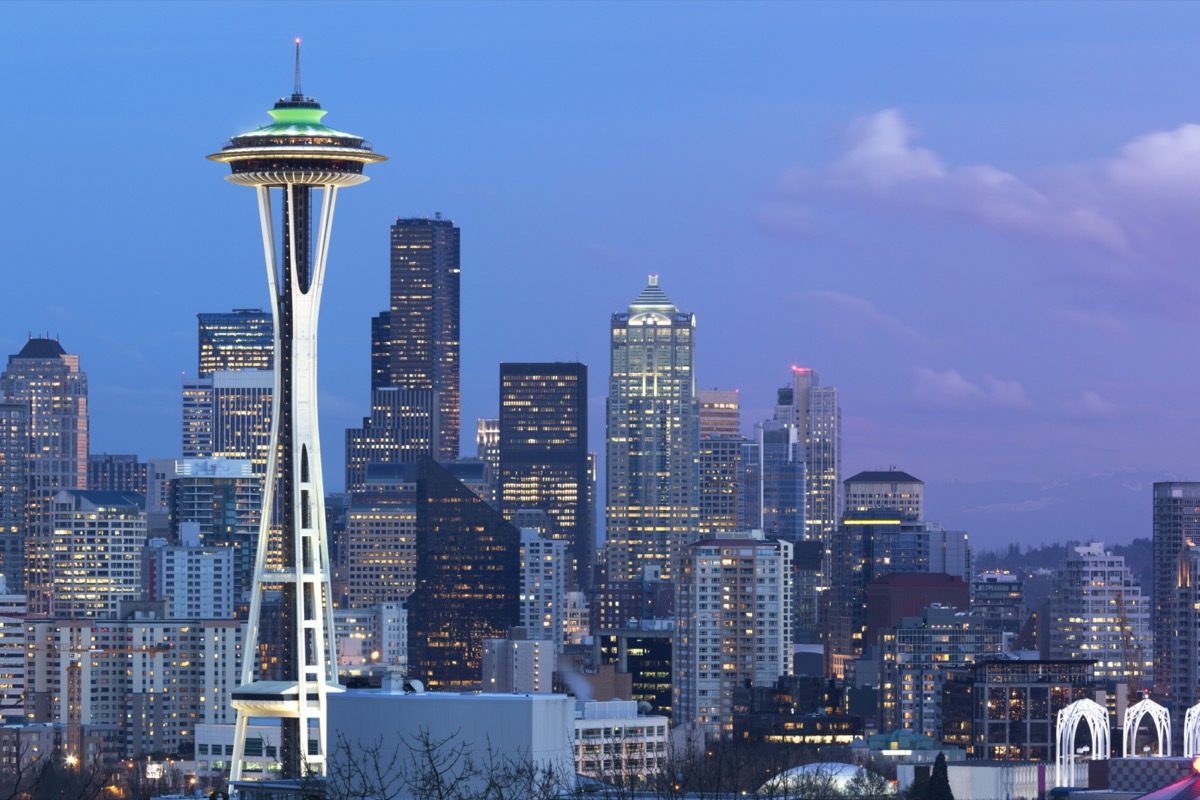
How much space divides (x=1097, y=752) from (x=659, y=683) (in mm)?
78678

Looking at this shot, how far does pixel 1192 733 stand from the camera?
387 feet

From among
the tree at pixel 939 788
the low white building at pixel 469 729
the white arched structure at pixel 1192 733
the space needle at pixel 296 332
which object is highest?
the space needle at pixel 296 332

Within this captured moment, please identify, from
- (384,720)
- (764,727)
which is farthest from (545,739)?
(764,727)

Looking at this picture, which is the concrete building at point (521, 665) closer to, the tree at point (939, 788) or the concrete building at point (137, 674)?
the concrete building at point (137, 674)

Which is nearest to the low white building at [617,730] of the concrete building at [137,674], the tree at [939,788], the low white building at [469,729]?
the tree at [939,788]

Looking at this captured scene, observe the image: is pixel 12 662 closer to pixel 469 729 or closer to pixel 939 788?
pixel 939 788

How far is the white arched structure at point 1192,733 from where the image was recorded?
108500mm

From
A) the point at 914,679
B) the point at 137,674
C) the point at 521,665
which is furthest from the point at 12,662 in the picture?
the point at 914,679

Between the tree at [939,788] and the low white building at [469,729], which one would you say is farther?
the tree at [939,788]

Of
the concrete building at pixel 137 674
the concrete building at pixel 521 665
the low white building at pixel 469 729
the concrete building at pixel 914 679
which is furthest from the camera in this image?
the concrete building at pixel 521 665

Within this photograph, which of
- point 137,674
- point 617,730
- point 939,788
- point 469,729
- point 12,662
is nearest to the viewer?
point 469,729

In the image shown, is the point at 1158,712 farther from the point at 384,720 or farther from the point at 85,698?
the point at 85,698

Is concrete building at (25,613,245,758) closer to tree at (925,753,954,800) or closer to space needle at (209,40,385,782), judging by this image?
space needle at (209,40,385,782)

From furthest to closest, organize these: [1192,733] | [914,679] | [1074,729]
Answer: [914,679], [1074,729], [1192,733]
